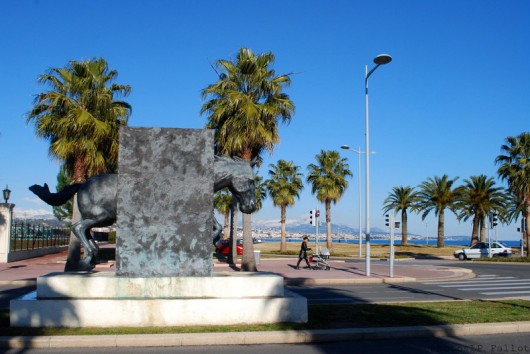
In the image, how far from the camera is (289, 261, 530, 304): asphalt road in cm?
1505

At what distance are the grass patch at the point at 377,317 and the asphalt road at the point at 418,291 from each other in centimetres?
208

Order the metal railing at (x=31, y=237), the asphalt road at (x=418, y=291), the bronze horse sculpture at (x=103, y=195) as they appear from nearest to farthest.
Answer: the bronze horse sculpture at (x=103, y=195)
the asphalt road at (x=418, y=291)
the metal railing at (x=31, y=237)

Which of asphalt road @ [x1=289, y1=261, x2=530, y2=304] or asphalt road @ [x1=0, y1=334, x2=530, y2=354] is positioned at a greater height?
asphalt road @ [x1=0, y1=334, x2=530, y2=354]

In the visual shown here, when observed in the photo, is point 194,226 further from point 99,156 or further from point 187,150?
point 99,156

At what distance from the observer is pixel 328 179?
4866 cm

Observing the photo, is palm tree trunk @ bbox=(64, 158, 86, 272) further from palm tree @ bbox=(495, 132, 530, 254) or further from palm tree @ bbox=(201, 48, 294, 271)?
palm tree @ bbox=(495, 132, 530, 254)

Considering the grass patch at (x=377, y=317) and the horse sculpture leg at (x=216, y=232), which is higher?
the horse sculpture leg at (x=216, y=232)

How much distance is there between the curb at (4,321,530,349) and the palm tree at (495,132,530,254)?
108 feet

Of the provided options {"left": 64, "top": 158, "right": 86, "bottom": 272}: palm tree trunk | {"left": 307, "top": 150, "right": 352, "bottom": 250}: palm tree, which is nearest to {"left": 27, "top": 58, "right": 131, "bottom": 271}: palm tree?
{"left": 64, "top": 158, "right": 86, "bottom": 272}: palm tree trunk

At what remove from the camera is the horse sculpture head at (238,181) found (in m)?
10.3

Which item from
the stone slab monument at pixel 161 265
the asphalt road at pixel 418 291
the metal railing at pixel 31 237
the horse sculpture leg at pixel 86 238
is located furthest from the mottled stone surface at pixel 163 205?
the metal railing at pixel 31 237

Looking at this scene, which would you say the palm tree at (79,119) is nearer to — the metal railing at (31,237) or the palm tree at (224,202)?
the metal railing at (31,237)

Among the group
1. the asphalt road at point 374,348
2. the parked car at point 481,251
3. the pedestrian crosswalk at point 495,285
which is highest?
the asphalt road at point 374,348

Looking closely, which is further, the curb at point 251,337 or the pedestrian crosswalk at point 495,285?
the pedestrian crosswalk at point 495,285
